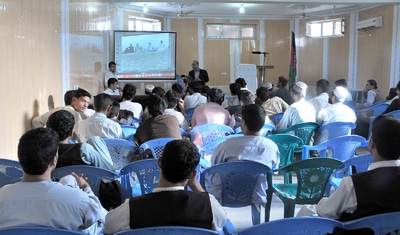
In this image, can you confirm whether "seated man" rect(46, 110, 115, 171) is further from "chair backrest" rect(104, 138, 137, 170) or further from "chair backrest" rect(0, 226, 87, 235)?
"chair backrest" rect(0, 226, 87, 235)

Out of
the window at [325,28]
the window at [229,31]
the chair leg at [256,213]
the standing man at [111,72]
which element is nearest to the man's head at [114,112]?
the chair leg at [256,213]

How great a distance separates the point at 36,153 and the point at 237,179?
161cm

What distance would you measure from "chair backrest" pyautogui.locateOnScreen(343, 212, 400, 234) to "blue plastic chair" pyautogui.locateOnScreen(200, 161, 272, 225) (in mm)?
1218

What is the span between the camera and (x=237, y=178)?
10.6 ft

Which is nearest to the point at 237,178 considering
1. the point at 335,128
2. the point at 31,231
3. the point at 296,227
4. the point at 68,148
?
the point at 68,148

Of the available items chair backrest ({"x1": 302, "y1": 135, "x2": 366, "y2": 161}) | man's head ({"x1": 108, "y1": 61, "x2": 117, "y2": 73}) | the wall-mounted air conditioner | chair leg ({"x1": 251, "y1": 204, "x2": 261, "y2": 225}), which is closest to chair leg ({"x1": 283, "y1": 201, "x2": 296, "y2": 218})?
chair leg ({"x1": 251, "y1": 204, "x2": 261, "y2": 225})

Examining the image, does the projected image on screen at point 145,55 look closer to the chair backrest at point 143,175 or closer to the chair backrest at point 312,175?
the chair backrest at point 143,175

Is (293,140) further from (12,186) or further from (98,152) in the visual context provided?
(12,186)

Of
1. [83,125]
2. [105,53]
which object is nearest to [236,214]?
[83,125]

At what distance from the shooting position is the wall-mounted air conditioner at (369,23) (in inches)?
429

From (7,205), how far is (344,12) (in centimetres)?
1234

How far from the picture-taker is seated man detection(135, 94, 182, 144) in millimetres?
4371

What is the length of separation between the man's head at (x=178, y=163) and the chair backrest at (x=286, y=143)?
2.30 metres

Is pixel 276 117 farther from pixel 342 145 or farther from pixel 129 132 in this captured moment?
pixel 129 132
